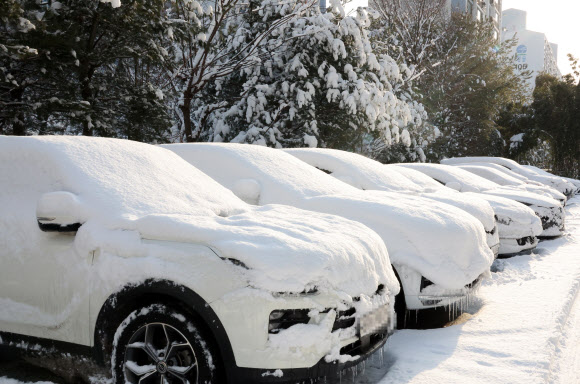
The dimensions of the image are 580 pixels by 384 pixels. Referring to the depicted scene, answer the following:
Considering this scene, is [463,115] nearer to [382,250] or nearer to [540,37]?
[382,250]

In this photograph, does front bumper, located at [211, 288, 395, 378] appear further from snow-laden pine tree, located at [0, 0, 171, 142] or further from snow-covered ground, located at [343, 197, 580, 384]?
snow-laden pine tree, located at [0, 0, 171, 142]

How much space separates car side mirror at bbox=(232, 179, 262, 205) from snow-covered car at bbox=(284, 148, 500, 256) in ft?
6.09

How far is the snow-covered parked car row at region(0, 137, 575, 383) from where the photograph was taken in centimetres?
269

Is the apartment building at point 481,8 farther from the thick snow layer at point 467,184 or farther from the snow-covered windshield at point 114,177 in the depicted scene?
the snow-covered windshield at point 114,177

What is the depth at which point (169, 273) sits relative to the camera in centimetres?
276

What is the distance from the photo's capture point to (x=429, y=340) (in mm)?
4328

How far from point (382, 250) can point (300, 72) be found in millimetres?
10242

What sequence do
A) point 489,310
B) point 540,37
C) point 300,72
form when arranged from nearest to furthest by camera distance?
point 489,310 → point 300,72 → point 540,37

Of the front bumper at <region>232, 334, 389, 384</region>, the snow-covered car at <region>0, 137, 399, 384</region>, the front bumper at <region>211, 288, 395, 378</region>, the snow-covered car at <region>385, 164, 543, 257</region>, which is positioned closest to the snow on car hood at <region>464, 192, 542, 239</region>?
the snow-covered car at <region>385, 164, 543, 257</region>

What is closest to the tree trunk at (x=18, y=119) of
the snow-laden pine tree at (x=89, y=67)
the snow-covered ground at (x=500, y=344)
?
the snow-laden pine tree at (x=89, y=67)

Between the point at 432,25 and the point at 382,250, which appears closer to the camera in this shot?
the point at 382,250

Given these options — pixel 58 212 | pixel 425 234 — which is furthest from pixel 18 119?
pixel 425 234

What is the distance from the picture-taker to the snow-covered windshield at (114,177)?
3.24 metres

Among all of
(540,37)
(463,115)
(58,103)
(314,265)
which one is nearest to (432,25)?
(463,115)
